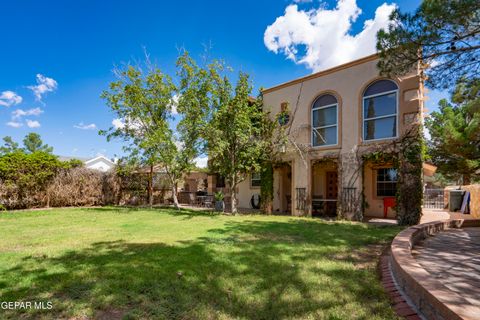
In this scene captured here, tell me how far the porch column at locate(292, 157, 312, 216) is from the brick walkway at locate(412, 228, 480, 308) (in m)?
6.66

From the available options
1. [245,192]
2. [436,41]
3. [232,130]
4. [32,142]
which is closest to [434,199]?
[245,192]

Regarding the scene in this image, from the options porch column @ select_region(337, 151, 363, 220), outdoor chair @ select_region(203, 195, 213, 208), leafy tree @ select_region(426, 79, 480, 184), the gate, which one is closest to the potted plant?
outdoor chair @ select_region(203, 195, 213, 208)

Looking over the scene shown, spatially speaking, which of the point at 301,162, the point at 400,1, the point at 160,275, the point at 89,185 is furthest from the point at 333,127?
the point at 89,185

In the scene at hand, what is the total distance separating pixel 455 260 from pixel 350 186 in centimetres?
763

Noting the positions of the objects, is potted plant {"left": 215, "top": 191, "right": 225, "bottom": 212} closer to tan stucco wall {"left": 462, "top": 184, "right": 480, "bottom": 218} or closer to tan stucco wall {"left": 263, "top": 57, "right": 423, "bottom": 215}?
tan stucco wall {"left": 263, "top": 57, "right": 423, "bottom": 215}

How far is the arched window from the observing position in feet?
43.9

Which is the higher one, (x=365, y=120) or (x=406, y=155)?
(x=365, y=120)

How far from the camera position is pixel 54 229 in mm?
8852

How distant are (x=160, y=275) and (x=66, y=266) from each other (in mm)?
1902

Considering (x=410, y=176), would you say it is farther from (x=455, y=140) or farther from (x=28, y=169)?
(x=28, y=169)

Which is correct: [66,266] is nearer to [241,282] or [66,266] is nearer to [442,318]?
[241,282]

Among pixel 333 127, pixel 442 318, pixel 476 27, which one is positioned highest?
pixel 476 27

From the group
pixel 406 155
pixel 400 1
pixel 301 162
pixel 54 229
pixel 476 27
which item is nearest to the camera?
pixel 476 27

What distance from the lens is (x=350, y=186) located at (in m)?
12.5
